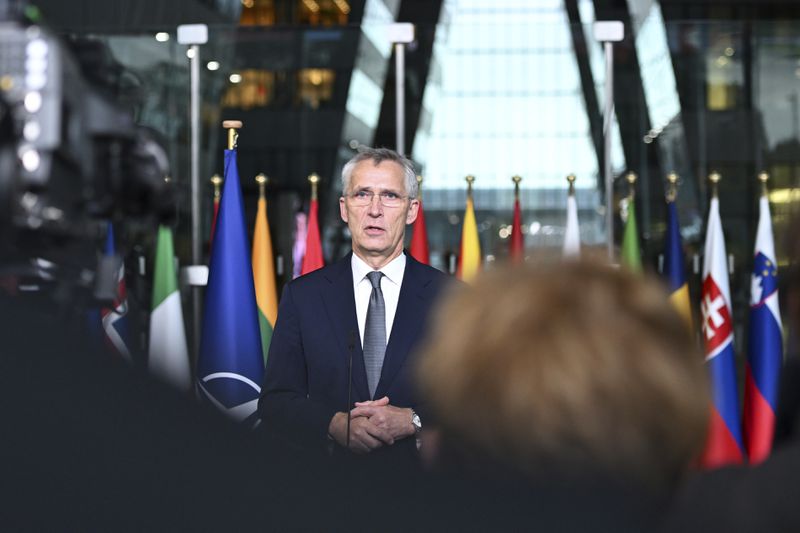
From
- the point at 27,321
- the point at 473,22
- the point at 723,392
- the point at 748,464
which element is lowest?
the point at 723,392

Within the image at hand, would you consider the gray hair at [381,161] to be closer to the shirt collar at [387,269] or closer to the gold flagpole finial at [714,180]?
the shirt collar at [387,269]

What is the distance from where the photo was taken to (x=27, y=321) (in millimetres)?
649

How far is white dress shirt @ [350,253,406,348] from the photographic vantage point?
2.43 metres

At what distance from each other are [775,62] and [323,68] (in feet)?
9.50

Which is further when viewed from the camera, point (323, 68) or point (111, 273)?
point (323, 68)

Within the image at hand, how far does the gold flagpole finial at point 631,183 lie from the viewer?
6.28 metres

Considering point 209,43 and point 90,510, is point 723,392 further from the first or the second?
point 90,510

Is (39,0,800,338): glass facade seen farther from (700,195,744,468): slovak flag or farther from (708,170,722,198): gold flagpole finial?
(700,195,744,468): slovak flag

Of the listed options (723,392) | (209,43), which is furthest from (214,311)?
(209,43)

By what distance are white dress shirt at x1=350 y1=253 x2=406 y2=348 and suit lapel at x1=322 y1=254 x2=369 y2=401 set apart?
2 centimetres

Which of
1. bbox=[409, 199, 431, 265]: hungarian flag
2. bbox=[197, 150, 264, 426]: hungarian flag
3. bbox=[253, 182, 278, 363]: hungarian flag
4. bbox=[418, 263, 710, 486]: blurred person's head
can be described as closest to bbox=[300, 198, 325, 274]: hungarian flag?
bbox=[253, 182, 278, 363]: hungarian flag

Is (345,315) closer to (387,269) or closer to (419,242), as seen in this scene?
(387,269)

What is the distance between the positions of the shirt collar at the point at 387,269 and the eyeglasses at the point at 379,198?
123 mm

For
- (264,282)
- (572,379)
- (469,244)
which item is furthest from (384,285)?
(469,244)
